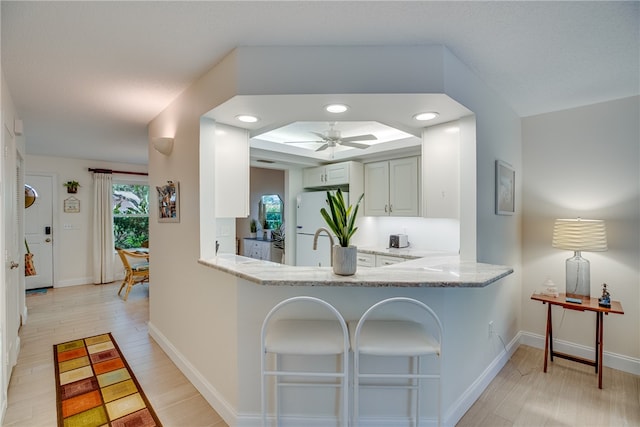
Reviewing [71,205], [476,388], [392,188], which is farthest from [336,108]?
[71,205]

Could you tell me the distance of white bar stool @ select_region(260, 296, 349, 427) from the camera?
1.48m

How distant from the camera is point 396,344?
4.92 ft

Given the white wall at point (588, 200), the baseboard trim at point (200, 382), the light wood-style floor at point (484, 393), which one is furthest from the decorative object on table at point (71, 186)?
the white wall at point (588, 200)

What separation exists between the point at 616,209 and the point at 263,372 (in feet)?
10.4

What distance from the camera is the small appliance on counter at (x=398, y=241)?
3.99 m

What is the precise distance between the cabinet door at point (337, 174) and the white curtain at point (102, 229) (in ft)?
13.5

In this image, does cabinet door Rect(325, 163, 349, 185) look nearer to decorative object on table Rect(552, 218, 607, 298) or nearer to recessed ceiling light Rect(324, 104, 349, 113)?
recessed ceiling light Rect(324, 104, 349, 113)

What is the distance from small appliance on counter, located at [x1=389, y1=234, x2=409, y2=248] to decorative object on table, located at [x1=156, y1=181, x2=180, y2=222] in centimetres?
260

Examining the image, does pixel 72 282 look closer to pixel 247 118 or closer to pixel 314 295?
pixel 247 118

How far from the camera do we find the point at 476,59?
77.4 inches

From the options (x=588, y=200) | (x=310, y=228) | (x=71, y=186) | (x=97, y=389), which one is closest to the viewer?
(x=97, y=389)

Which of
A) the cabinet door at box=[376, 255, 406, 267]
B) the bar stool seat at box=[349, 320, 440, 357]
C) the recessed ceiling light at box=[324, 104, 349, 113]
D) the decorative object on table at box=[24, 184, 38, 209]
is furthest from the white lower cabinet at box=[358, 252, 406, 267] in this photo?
the decorative object on table at box=[24, 184, 38, 209]

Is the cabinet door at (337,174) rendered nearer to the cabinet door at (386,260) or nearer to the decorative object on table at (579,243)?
the cabinet door at (386,260)

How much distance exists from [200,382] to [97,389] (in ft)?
2.55
